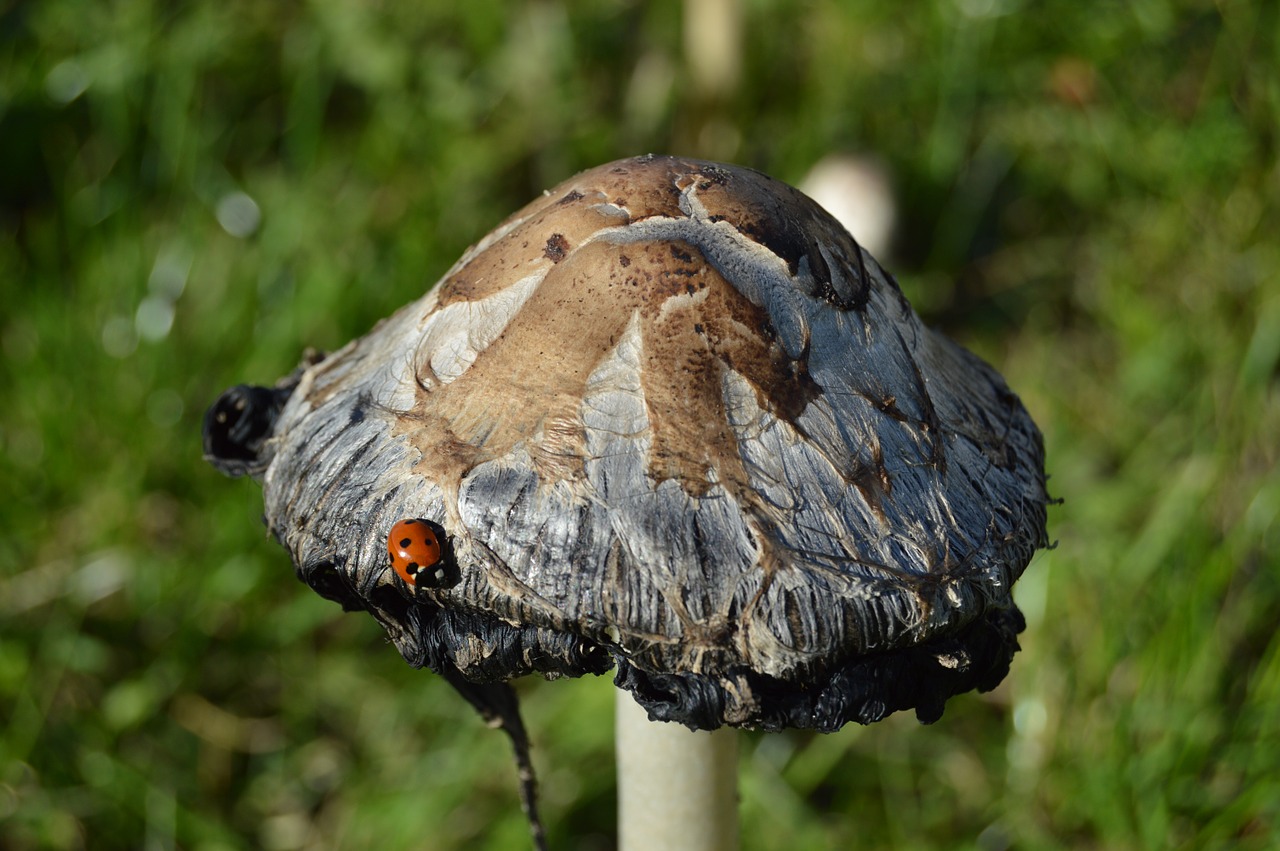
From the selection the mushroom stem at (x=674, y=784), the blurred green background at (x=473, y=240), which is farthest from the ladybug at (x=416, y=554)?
the blurred green background at (x=473, y=240)

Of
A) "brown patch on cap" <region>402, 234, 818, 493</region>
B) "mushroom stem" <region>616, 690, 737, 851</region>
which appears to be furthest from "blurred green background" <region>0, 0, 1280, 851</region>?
"brown patch on cap" <region>402, 234, 818, 493</region>

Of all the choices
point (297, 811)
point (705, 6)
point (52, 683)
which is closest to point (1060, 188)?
point (705, 6)

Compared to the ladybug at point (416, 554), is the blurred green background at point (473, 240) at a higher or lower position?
higher

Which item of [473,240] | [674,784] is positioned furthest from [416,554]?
[473,240]

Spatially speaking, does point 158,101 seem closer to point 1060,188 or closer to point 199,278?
point 199,278

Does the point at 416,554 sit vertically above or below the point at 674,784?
above

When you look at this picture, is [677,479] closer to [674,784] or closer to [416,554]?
[416,554]

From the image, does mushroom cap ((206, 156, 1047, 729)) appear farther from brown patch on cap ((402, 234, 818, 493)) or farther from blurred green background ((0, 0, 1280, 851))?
blurred green background ((0, 0, 1280, 851))

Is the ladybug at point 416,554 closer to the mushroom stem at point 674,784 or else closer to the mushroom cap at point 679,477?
the mushroom cap at point 679,477
